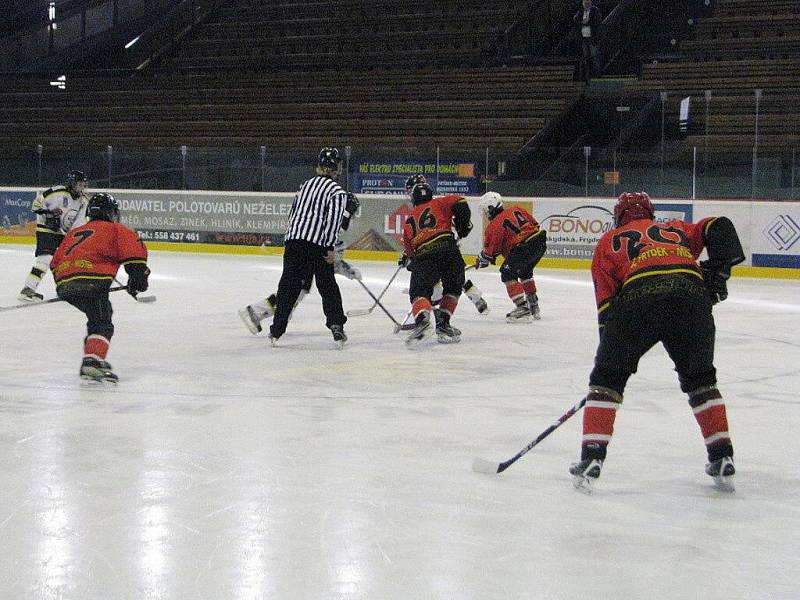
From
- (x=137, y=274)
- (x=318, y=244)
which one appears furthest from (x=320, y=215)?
(x=137, y=274)

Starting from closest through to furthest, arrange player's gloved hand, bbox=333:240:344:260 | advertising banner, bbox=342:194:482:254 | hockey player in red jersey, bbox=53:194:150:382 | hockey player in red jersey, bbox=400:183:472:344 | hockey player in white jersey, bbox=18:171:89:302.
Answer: hockey player in red jersey, bbox=53:194:150:382 < player's gloved hand, bbox=333:240:344:260 < hockey player in red jersey, bbox=400:183:472:344 < hockey player in white jersey, bbox=18:171:89:302 < advertising banner, bbox=342:194:482:254

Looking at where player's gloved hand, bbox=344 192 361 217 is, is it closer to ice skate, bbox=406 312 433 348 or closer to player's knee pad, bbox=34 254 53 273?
ice skate, bbox=406 312 433 348

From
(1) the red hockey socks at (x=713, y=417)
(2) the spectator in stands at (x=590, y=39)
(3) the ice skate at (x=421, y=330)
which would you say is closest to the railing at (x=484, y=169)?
(2) the spectator in stands at (x=590, y=39)

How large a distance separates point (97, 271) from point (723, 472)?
3349mm

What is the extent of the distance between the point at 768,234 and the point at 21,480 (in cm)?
1104

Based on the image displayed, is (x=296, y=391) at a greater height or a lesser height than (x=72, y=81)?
lesser

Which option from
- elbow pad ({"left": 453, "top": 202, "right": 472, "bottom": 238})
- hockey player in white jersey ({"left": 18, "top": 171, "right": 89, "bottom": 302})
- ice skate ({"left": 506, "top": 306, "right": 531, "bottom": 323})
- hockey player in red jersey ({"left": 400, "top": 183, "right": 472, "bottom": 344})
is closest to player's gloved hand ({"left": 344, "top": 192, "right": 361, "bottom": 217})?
hockey player in red jersey ({"left": 400, "top": 183, "right": 472, "bottom": 344})

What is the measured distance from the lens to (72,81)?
2225 centimetres

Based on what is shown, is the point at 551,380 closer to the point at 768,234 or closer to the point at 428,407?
the point at 428,407

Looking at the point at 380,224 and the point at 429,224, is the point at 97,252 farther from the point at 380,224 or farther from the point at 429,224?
the point at 380,224

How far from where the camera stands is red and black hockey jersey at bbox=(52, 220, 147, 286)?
5957mm

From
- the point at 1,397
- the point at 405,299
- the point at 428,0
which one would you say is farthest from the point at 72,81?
the point at 1,397

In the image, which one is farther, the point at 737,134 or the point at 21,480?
the point at 737,134

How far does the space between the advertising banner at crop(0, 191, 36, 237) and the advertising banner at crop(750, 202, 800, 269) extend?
1021cm
